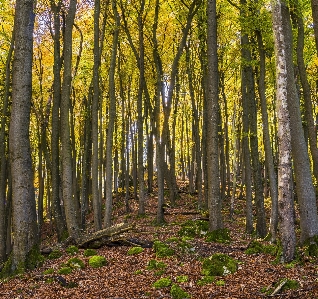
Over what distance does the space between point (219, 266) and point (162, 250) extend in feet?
7.20

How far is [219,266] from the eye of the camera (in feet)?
28.7

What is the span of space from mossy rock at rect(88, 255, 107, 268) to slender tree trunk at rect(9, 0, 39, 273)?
5.71 ft

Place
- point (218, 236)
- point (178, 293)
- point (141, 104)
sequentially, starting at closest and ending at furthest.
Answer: point (178, 293), point (218, 236), point (141, 104)

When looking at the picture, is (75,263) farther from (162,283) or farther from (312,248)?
(312,248)

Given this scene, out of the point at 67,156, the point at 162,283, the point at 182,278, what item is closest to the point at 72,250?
the point at 67,156

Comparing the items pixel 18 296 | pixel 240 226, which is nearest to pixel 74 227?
pixel 18 296

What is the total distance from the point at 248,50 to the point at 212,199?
6.36 meters

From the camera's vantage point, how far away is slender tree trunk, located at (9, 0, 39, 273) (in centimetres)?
939

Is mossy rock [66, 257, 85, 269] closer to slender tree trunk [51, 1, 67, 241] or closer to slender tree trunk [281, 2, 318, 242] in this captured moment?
slender tree trunk [51, 1, 67, 241]

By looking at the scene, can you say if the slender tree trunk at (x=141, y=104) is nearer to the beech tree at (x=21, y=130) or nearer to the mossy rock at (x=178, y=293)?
the beech tree at (x=21, y=130)

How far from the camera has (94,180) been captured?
1498 centimetres

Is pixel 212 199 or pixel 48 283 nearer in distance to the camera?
pixel 48 283

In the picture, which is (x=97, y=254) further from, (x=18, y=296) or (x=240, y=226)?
(x=240, y=226)

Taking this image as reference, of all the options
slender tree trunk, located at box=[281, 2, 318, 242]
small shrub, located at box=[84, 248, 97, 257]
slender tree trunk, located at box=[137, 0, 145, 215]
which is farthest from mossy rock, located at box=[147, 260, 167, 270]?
slender tree trunk, located at box=[137, 0, 145, 215]
